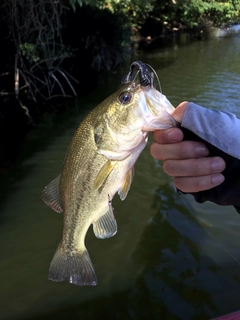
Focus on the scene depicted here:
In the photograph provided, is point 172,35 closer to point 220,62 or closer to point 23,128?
point 220,62

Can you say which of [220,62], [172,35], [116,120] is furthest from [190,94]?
[172,35]

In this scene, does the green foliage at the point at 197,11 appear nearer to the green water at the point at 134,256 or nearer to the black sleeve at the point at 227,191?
the green water at the point at 134,256

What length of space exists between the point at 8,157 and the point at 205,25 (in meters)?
Result: 27.0

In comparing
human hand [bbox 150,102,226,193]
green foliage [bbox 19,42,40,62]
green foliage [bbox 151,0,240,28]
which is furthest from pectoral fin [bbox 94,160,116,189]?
green foliage [bbox 151,0,240,28]

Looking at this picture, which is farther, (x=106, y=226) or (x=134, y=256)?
(x=134, y=256)

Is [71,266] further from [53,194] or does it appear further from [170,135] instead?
[170,135]

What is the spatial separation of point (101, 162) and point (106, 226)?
397mm

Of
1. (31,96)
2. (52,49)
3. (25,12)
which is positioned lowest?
(31,96)

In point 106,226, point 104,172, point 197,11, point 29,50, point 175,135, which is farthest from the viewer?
point 197,11

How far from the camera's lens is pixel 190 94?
1075 centimetres

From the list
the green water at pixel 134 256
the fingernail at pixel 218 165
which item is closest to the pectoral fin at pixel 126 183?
the fingernail at pixel 218 165

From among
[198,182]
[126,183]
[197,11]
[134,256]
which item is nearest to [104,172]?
[126,183]

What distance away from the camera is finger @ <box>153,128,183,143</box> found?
1.68m

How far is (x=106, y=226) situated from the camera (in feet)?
6.64
